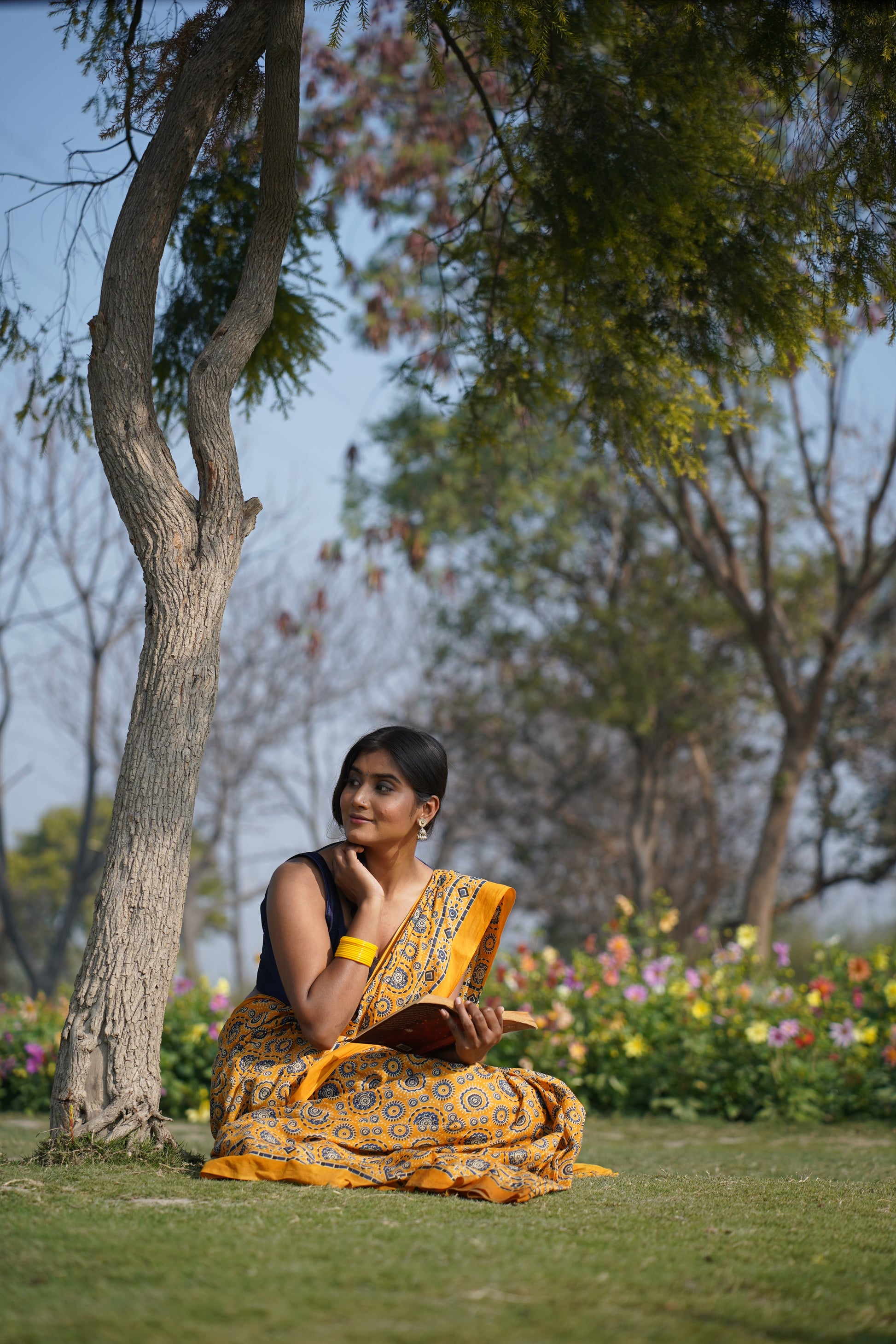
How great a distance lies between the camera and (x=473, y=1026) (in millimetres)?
3008

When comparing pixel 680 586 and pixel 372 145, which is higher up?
pixel 372 145

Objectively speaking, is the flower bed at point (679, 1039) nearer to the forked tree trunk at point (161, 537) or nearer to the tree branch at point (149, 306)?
the forked tree trunk at point (161, 537)

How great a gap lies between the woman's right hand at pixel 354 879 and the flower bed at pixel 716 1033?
3.31m

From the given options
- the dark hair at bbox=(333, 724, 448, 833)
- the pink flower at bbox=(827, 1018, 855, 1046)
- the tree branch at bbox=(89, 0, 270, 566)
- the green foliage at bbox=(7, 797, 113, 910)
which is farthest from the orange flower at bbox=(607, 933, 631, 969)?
the green foliage at bbox=(7, 797, 113, 910)

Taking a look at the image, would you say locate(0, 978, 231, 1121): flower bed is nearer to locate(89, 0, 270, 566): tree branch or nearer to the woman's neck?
the woman's neck

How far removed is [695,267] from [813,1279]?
3.67 m

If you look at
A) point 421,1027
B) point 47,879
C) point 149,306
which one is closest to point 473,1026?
point 421,1027

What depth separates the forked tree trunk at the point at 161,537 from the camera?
321 cm

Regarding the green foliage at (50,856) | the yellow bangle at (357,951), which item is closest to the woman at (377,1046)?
the yellow bangle at (357,951)

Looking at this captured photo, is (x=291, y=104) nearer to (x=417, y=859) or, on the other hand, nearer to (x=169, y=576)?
(x=169, y=576)

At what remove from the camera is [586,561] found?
50.2ft

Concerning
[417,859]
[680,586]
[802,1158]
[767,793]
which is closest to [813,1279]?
[417,859]

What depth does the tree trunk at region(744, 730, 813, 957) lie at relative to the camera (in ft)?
35.0

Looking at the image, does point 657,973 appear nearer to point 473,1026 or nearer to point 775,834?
point 473,1026
